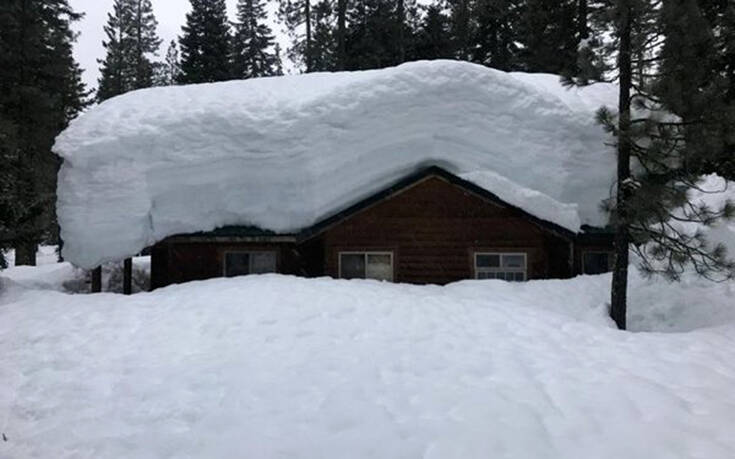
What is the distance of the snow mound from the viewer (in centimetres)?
1249

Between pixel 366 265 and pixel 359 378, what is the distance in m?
7.52

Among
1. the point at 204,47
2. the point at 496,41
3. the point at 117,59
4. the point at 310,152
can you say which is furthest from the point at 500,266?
the point at 117,59

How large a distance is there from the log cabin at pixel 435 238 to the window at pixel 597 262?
14 cm

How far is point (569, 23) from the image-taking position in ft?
61.7

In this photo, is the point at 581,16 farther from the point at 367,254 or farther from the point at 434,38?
the point at 367,254

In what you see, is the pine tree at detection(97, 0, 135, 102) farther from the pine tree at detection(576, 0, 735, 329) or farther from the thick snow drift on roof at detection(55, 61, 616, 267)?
the pine tree at detection(576, 0, 735, 329)

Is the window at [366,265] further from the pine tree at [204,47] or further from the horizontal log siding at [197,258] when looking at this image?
the pine tree at [204,47]

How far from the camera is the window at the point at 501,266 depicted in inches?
516

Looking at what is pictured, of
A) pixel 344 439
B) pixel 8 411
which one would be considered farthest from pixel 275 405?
pixel 8 411

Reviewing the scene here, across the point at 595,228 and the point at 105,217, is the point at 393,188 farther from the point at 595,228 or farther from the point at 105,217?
the point at 105,217

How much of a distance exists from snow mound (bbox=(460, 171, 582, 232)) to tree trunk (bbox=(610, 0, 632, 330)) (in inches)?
130

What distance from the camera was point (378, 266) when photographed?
13391 mm

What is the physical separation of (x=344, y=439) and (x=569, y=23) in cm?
1909

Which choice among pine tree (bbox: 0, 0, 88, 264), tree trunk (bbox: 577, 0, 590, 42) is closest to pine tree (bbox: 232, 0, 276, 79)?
pine tree (bbox: 0, 0, 88, 264)
